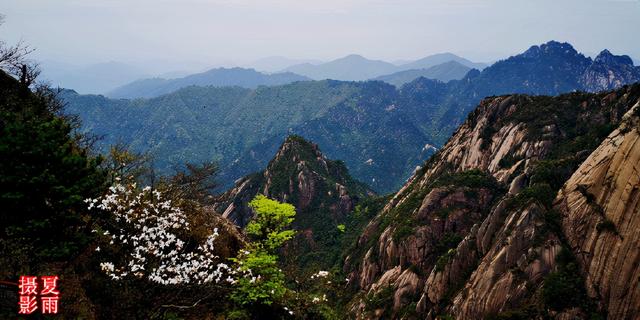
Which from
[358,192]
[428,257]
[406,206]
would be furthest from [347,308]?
[358,192]

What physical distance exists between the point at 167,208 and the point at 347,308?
54.0 meters

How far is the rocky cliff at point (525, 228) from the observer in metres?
43.8

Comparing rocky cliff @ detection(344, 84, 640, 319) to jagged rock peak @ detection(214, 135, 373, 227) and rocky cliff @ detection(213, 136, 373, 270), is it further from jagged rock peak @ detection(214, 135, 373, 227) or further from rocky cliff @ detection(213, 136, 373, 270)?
jagged rock peak @ detection(214, 135, 373, 227)

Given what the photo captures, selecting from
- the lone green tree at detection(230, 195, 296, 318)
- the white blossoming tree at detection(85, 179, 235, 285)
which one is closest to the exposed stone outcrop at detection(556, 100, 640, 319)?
the lone green tree at detection(230, 195, 296, 318)

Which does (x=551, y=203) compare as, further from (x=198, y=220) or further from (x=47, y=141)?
(x=47, y=141)

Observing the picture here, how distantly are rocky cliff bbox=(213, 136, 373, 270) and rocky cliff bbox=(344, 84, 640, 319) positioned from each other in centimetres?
6010

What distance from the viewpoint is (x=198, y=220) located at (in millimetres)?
33719

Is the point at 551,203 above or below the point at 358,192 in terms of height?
above
